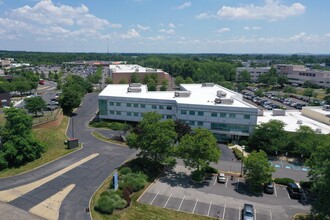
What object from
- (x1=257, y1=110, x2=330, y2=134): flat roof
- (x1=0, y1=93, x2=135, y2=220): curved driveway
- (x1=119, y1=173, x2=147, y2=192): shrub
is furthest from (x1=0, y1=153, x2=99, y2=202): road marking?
(x1=257, y1=110, x2=330, y2=134): flat roof

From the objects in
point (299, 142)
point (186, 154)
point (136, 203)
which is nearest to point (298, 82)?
point (299, 142)

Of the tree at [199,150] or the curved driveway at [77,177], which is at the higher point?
the tree at [199,150]

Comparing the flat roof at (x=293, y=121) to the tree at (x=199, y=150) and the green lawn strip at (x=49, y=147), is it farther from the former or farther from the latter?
the green lawn strip at (x=49, y=147)

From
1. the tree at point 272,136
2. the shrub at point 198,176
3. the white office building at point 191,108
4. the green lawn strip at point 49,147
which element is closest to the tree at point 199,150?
the shrub at point 198,176

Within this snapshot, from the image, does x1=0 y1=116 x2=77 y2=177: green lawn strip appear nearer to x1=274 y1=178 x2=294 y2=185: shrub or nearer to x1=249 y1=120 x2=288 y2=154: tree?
x1=274 y1=178 x2=294 y2=185: shrub

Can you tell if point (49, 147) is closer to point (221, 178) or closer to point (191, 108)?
point (191, 108)

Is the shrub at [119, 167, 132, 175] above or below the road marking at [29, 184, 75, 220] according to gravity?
above

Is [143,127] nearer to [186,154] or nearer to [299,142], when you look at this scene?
[186,154]
